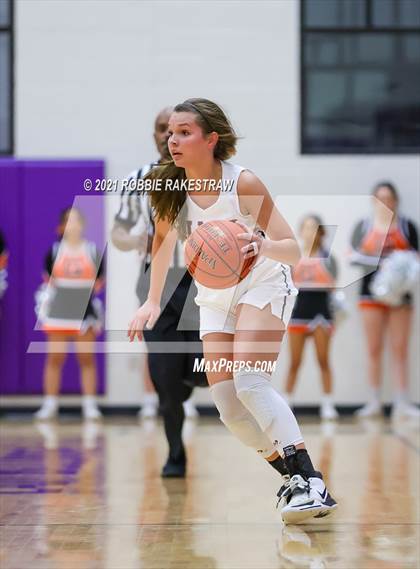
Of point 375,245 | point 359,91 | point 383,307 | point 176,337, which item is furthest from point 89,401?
point 176,337

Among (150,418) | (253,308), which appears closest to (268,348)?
(253,308)

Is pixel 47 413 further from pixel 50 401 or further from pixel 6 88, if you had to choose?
pixel 6 88

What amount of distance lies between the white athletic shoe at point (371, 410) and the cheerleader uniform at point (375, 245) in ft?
2.70

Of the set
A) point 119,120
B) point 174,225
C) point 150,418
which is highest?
point 119,120

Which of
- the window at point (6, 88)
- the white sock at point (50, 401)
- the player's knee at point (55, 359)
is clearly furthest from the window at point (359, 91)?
the white sock at point (50, 401)

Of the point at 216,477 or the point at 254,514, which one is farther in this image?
the point at 216,477

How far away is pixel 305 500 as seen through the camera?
4.44m

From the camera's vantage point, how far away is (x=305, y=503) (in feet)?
14.5

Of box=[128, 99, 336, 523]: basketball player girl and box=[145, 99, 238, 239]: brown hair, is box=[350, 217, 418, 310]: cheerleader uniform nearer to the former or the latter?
box=[128, 99, 336, 523]: basketball player girl

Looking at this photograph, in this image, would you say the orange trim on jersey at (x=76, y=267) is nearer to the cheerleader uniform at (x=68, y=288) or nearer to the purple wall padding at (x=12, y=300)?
the cheerleader uniform at (x=68, y=288)

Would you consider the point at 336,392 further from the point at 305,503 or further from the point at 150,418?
the point at 305,503

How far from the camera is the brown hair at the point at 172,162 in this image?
4301 mm

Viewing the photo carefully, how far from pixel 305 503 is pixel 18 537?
1169mm

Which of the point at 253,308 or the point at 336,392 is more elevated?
the point at 253,308
